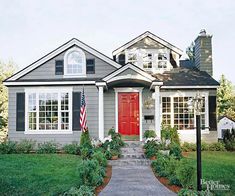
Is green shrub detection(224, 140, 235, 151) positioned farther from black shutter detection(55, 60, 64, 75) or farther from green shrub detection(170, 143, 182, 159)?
black shutter detection(55, 60, 64, 75)

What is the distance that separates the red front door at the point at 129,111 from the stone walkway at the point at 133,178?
7.36 feet

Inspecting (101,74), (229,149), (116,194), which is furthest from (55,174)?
(229,149)

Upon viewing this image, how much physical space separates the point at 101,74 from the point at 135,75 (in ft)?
8.36

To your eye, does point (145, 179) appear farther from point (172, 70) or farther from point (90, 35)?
point (90, 35)

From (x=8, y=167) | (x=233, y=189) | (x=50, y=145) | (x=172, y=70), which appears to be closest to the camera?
(x=233, y=189)

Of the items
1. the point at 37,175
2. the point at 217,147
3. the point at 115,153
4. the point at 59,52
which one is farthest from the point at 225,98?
the point at 37,175

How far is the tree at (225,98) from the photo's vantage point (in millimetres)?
34769

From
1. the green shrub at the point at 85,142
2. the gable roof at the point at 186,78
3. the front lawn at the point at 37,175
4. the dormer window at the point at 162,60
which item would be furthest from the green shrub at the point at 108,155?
the dormer window at the point at 162,60

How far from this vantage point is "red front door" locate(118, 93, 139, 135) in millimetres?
15609

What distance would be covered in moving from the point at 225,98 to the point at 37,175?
30627 millimetres

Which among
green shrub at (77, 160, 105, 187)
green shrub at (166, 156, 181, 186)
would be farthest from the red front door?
green shrub at (77, 160, 105, 187)

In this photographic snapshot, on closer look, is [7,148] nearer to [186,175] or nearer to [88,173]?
[88,173]

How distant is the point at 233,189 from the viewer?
27.5 ft

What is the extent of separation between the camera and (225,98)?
36156 mm
